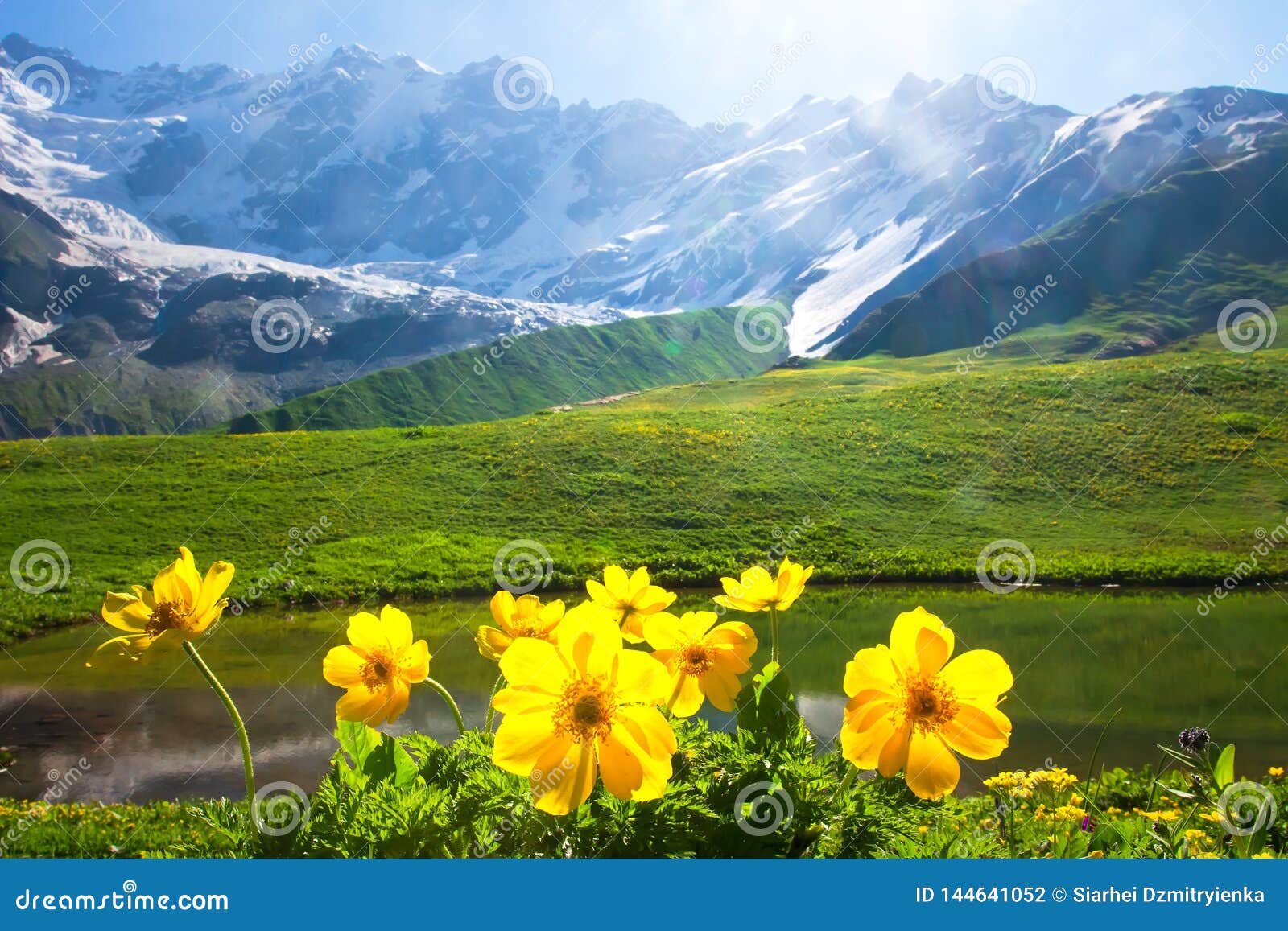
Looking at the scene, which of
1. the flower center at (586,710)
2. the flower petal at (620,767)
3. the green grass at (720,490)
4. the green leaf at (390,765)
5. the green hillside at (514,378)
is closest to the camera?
the flower petal at (620,767)

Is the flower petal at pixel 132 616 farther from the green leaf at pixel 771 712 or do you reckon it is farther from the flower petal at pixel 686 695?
the green leaf at pixel 771 712

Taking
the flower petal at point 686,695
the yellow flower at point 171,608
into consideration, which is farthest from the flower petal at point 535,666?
the yellow flower at point 171,608

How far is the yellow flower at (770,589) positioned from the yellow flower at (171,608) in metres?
1.43

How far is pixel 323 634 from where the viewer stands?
49.2 ft

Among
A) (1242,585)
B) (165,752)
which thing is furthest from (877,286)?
(165,752)

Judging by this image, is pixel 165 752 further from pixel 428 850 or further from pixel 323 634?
pixel 428 850

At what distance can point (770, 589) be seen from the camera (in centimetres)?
234

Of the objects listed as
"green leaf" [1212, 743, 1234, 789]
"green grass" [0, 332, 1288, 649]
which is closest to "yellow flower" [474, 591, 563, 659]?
"green leaf" [1212, 743, 1234, 789]

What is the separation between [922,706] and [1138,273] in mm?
122990

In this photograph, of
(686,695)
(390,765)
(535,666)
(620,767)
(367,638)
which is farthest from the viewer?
(367,638)

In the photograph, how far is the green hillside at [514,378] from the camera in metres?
120

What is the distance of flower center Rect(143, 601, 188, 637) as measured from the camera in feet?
6.72

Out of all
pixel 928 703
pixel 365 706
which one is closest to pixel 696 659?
pixel 928 703

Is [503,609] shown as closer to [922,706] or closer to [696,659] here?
[696,659]
